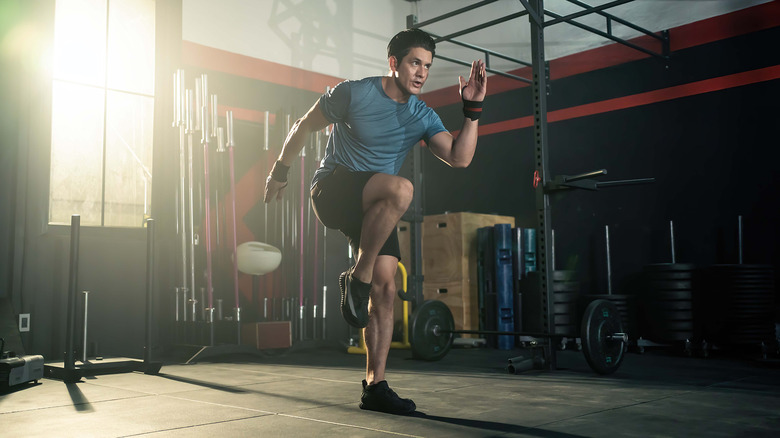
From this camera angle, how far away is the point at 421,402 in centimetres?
253

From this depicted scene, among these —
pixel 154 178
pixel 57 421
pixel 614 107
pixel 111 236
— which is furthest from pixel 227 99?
pixel 57 421

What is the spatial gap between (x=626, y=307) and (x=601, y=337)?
61.3 inches

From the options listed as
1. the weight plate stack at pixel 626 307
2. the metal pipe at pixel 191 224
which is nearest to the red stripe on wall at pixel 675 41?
the weight plate stack at pixel 626 307

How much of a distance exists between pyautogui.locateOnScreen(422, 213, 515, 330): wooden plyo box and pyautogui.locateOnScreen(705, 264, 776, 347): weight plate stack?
6.69 feet

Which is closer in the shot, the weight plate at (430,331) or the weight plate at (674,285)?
the weight plate at (430,331)

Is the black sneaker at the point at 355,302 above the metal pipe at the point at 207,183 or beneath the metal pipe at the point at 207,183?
beneath

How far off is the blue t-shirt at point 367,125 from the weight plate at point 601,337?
5.38 ft

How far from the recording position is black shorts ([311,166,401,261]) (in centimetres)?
226

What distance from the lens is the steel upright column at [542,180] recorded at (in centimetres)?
368

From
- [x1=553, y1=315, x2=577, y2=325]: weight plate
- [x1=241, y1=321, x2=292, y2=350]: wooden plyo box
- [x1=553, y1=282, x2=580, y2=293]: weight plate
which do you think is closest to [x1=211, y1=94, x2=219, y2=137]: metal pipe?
[x1=241, y1=321, x2=292, y2=350]: wooden plyo box

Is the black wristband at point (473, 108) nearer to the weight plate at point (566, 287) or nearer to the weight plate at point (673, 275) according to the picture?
the weight plate at point (566, 287)

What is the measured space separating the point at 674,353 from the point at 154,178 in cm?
424

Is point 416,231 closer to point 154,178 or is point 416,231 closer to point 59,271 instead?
point 154,178

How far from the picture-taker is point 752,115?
4887 mm
